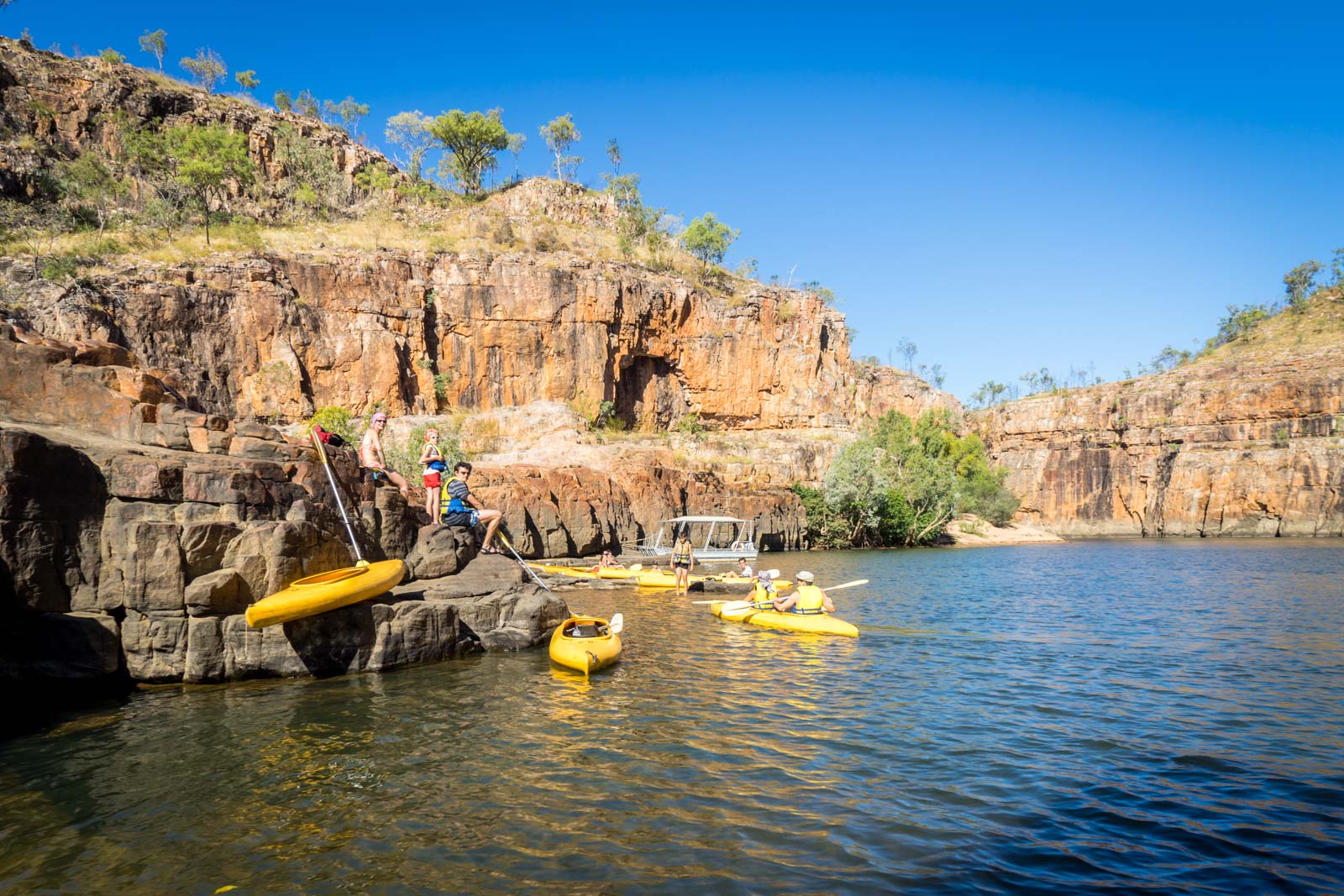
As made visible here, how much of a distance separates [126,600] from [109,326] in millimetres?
39158

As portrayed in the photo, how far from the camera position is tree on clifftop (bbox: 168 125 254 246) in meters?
56.0

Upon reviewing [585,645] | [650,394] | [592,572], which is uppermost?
[650,394]

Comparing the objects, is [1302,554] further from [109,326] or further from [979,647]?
[109,326]

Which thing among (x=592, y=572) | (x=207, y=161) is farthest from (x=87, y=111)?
(x=592, y=572)

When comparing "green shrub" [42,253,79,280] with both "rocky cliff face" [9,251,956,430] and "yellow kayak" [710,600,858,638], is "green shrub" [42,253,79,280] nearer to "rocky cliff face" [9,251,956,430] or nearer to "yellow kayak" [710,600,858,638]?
"rocky cliff face" [9,251,956,430]

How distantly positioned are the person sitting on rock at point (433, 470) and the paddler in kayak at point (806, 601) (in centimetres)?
926

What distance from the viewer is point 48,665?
11.3 m

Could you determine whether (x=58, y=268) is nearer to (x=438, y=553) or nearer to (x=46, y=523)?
(x=438, y=553)

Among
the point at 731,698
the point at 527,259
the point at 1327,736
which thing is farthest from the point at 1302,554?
the point at 527,259

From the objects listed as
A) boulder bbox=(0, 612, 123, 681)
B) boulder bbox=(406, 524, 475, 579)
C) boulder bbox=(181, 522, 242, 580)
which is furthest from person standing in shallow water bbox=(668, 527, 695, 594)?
boulder bbox=(0, 612, 123, 681)

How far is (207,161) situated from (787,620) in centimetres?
6083

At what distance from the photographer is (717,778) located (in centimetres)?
873

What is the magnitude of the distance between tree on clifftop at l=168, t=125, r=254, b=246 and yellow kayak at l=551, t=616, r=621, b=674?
2199 inches

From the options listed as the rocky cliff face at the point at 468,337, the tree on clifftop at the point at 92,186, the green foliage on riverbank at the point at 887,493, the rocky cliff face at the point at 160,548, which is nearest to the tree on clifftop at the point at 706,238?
the rocky cliff face at the point at 468,337
